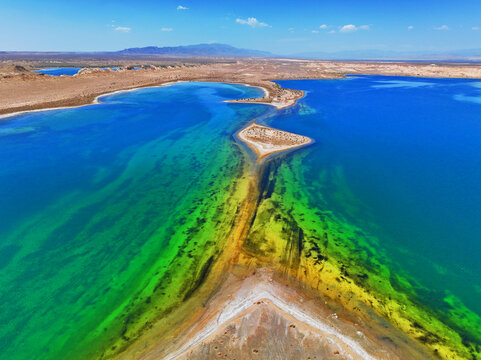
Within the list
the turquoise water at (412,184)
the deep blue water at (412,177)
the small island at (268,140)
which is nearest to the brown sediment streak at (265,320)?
the turquoise water at (412,184)

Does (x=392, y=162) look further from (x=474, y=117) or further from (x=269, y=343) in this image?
(x=474, y=117)

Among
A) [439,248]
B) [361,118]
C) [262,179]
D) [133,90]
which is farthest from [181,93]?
[439,248]

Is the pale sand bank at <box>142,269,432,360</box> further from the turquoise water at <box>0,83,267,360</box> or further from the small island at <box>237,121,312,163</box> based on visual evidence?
the small island at <box>237,121,312,163</box>

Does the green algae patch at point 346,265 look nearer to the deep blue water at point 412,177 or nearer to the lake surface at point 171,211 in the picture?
the lake surface at point 171,211

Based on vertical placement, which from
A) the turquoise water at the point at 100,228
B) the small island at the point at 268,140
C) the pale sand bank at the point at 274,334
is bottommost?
the turquoise water at the point at 100,228

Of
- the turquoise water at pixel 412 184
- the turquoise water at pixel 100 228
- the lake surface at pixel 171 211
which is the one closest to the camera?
the turquoise water at pixel 100 228

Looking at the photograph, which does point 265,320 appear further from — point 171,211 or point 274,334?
point 171,211
